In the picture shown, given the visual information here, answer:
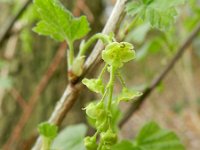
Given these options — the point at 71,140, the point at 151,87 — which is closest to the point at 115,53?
the point at 71,140

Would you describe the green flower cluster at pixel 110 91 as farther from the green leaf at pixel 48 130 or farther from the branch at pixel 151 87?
the branch at pixel 151 87

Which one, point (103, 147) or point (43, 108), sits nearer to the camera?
point (103, 147)

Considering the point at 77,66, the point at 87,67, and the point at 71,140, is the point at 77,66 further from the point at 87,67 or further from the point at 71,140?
the point at 71,140

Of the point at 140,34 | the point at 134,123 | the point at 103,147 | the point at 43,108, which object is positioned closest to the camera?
the point at 103,147

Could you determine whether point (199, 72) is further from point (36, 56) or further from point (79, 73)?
point (79, 73)

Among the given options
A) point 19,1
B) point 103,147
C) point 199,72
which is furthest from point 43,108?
point 199,72

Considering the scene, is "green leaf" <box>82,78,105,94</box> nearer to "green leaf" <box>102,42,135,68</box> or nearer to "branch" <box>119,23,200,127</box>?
"green leaf" <box>102,42,135,68</box>

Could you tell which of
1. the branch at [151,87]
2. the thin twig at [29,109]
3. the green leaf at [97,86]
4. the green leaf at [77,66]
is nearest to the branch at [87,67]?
the green leaf at [77,66]
